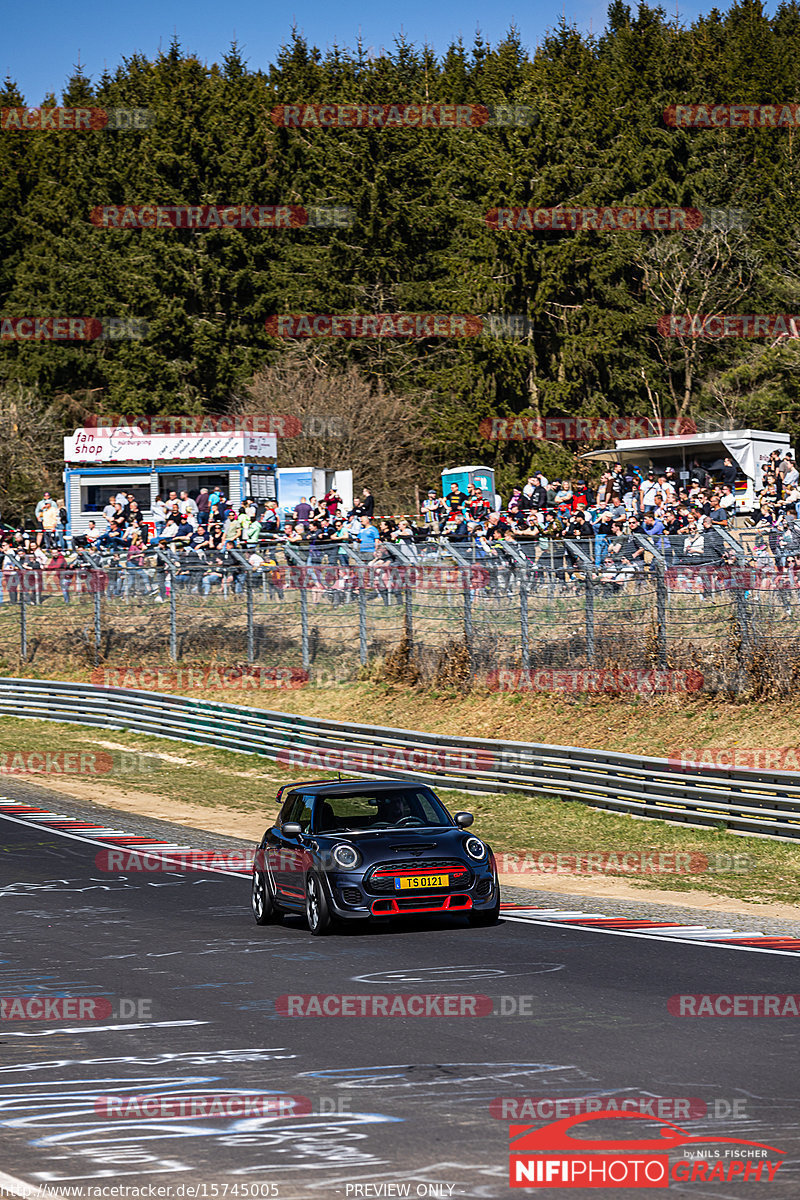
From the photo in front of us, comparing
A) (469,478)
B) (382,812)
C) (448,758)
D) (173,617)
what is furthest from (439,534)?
(382,812)

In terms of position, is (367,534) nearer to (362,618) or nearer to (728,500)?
(362,618)

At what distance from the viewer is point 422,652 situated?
27875 millimetres

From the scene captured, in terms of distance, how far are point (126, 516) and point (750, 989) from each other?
104 feet

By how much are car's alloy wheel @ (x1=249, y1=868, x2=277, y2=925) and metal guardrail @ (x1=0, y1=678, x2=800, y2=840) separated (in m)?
6.98

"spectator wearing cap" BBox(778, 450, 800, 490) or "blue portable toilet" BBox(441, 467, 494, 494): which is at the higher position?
"blue portable toilet" BBox(441, 467, 494, 494)

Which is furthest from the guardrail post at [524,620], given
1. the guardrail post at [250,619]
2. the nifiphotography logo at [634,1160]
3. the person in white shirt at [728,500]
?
the nifiphotography logo at [634,1160]

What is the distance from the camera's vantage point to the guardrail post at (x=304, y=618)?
29.1 metres

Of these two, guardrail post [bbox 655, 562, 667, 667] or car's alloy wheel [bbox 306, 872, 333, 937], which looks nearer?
car's alloy wheel [bbox 306, 872, 333, 937]

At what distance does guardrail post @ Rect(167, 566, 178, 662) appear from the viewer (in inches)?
1267

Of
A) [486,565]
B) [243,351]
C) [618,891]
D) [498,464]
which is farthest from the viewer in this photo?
[243,351]

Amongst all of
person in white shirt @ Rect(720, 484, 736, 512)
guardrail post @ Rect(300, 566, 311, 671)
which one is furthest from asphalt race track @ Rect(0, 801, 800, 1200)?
person in white shirt @ Rect(720, 484, 736, 512)

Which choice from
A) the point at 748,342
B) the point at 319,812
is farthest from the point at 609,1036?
the point at 748,342

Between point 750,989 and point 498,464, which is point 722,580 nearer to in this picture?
point 750,989

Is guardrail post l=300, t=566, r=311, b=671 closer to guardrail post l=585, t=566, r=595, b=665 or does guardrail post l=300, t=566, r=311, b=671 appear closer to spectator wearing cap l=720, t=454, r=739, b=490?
guardrail post l=585, t=566, r=595, b=665
